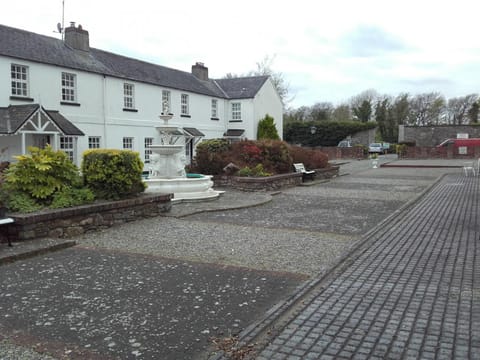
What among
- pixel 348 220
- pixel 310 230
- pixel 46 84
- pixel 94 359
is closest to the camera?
pixel 94 359

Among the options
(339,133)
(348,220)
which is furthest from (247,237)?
(339,133)

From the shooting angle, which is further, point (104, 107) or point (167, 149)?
point (104, 107)

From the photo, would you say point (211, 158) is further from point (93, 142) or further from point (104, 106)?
point (104, 106)

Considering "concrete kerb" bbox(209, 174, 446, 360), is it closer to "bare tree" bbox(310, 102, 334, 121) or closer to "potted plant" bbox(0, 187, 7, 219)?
"potted plant" bbox(0, 187, 7, 219)

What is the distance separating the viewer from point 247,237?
26.1 ft

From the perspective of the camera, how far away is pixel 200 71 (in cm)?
3556

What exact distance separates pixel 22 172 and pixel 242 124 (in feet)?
91.2

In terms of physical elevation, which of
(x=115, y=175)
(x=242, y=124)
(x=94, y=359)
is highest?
(x=242, y=124)

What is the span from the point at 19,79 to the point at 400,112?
57.2m

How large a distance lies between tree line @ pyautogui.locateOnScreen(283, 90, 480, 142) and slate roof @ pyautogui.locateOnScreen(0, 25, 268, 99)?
2885 cm

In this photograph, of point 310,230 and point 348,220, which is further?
point 348,220

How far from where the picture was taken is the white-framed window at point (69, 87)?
2177 centimetres

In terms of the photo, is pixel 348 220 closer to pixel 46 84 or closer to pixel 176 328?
pixel 176 328

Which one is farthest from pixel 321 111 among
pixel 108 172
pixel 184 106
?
pixel 108 172
